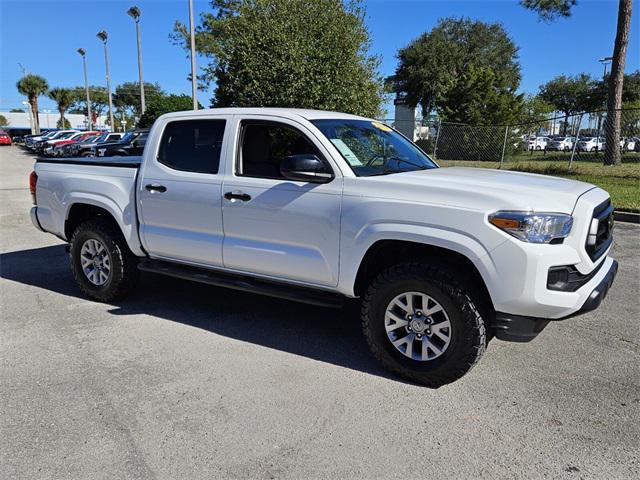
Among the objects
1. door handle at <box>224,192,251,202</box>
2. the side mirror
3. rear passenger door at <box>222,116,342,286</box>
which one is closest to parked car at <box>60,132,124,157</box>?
rear passenger door at <box>222,116,342,286</box>

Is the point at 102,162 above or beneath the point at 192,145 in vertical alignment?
beneath

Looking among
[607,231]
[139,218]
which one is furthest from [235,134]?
[607,231]

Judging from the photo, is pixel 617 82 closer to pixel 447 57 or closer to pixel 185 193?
pixel 185 193

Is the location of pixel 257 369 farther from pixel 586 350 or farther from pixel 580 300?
pixel 586 350

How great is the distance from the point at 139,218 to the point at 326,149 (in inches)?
82.8

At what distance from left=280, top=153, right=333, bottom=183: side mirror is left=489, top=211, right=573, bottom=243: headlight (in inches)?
50.5

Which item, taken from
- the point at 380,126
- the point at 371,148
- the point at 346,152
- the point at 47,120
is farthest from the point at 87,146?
the point at 47,120

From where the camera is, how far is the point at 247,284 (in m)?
4.45

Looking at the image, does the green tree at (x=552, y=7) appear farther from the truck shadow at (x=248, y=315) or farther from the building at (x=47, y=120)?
the building at (x=47, y=120)

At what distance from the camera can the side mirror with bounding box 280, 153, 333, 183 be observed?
12.8 ft

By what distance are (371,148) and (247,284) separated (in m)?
1.56

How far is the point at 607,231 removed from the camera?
12.8 feet

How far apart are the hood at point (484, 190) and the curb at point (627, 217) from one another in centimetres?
699

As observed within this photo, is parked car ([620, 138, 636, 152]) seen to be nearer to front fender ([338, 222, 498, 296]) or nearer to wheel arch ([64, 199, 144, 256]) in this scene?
front fender ([338, 222, 498, 296])
